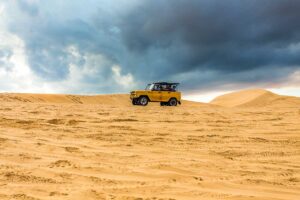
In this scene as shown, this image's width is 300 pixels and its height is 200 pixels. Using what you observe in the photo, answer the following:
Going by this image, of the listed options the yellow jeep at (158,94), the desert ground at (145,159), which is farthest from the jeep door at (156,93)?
the desert ground at (145,159)

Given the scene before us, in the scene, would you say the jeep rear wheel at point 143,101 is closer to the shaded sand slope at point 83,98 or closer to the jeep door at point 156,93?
the jeep door at point 156,93

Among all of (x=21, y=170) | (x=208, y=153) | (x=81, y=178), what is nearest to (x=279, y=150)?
(x=208, y=153)

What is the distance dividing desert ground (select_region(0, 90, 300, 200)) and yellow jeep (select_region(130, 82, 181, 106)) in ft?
37.7

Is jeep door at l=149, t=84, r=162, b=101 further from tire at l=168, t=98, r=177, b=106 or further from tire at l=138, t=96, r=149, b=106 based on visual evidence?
tire at l=168, t=98, r=177, b=106

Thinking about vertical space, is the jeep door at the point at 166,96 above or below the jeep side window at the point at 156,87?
below

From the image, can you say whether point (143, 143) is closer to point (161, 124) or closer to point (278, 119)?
point (161, 124)

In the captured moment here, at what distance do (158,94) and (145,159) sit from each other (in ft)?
55.2

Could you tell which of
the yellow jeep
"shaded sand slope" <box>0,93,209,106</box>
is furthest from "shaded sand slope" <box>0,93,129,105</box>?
the yellow jeep

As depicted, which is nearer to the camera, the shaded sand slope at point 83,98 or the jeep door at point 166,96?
the jeep door at point 166,96

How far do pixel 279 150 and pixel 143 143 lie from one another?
249cm

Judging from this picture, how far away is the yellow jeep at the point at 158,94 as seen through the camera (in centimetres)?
2223

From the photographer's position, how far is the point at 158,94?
75.0 ft

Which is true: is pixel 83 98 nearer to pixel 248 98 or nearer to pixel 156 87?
pixel 156 87

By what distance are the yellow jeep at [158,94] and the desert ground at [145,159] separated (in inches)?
453
